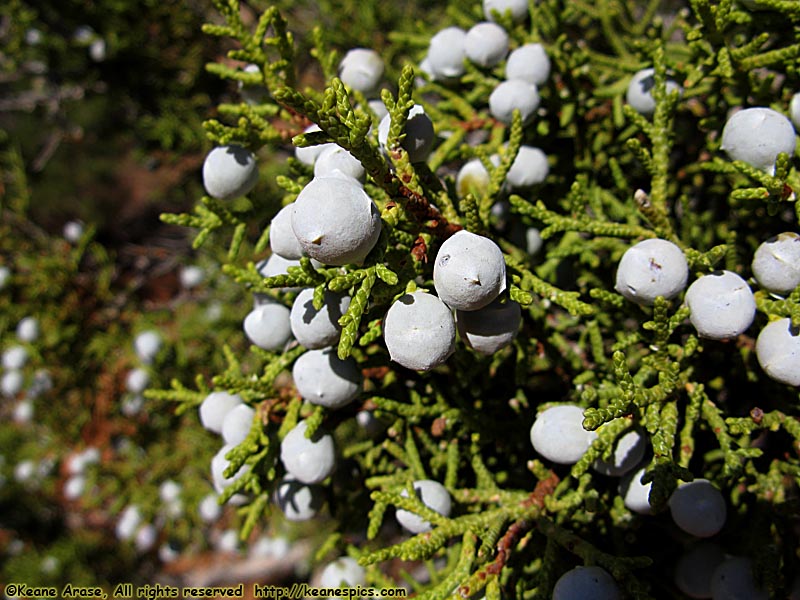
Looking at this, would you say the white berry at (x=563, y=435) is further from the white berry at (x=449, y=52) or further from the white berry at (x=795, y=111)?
the white berry at (x=449, y=52)

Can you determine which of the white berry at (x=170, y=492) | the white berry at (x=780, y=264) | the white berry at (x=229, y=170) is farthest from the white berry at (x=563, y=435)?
the white berry at (x=170, y=492)

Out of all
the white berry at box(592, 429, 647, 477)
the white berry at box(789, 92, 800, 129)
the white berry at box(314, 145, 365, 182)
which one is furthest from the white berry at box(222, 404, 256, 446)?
the white berry at box(789, 92, 800, 129)

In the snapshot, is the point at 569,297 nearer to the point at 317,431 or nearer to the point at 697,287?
the point at 697,287

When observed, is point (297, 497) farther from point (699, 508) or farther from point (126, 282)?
point (126, 282)

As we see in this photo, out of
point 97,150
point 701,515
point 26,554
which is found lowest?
point 26,554

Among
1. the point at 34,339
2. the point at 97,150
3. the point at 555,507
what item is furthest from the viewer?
the point at 97,150

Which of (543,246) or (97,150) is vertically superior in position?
(543,246)

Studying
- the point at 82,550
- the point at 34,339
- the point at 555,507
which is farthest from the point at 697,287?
the point at 82,550

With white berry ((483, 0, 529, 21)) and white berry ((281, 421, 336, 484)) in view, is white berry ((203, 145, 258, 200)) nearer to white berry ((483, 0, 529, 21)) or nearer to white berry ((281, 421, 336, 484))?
white berry ((281, 421, 336, 484))

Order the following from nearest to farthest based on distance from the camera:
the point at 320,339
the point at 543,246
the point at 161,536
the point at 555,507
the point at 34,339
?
1. the point at 320,339
2. the point at 555,507
3. the point at 543,246
4. the point at 34,339
5. the point at 161,536
